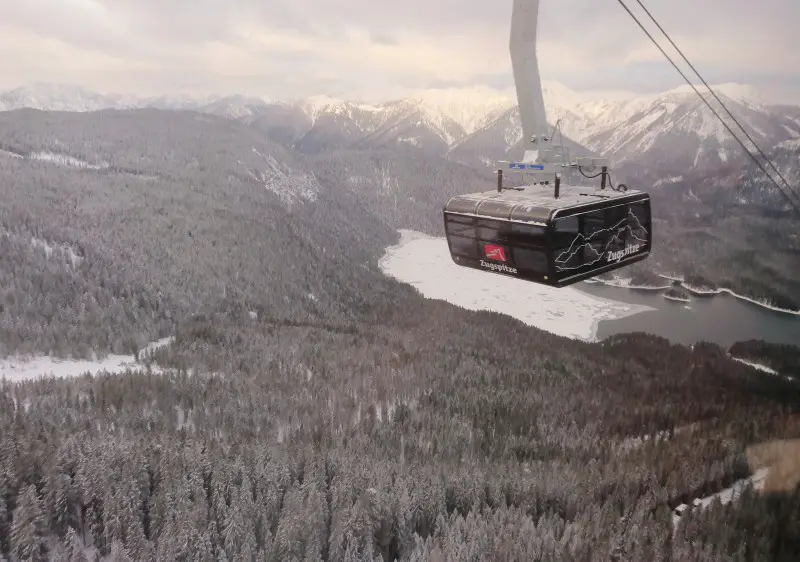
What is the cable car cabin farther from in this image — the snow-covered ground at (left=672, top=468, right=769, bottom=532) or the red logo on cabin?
the snow-covered ground at (left=672, top=468, right=769, bottom=532)

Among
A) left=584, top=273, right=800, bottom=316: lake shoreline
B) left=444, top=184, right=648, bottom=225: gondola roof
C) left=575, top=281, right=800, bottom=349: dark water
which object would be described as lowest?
left=575, top=281, right=800, bottom=349: dark water

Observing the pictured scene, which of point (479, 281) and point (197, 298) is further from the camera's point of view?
point (479, 281)

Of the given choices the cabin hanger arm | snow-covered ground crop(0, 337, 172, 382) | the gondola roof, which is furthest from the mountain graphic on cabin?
snow-covered ground crop(0, 337, 172, 382)

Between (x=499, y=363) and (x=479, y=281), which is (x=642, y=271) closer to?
(x=479, y=281)

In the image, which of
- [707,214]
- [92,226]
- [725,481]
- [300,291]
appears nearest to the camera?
[725,481]

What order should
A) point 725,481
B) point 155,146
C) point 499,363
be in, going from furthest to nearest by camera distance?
point 155,146 < point 499,363 < point 725,481

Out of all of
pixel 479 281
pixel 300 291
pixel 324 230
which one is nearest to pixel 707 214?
pixel 479 281

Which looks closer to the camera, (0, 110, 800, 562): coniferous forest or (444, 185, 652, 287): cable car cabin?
(444, 185, 652, 287): cable car cabin

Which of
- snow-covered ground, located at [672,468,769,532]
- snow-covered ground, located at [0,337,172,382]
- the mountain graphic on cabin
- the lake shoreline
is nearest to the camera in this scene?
the mountain graphic on cabin
